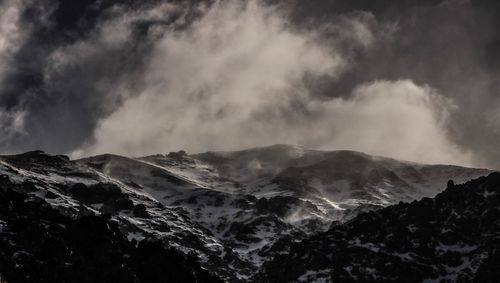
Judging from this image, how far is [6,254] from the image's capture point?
152m

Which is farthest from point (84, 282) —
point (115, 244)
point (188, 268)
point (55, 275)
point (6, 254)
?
point (188, 268)

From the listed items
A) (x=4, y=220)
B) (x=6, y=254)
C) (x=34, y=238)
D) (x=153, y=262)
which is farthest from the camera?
(x=153, y=262)

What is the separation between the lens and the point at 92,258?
562 ft

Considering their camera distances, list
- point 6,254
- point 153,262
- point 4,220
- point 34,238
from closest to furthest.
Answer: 1. point 6,254
2. point 34,238
3. point 4,220
4. point 153,262

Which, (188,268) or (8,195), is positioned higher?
(8,195)

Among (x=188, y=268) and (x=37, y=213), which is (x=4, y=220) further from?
(x=188, y=268)

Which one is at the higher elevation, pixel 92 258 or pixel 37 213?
pixel 37 213

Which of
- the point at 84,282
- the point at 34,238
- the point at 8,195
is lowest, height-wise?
the point at 84,282

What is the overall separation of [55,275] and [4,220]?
29.3m

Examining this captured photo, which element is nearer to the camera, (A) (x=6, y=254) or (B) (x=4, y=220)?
(A) (x=6, y=254)

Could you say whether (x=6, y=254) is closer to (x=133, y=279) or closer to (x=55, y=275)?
(x=55, y=275)

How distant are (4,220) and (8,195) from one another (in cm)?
2614

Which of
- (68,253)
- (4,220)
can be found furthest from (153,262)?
(4,220)

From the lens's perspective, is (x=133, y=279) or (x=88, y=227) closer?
(x=133, y=279)
